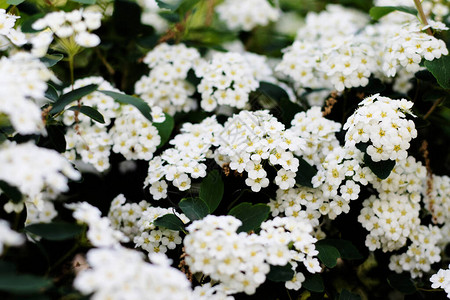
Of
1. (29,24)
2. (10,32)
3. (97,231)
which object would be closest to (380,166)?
(97,231)

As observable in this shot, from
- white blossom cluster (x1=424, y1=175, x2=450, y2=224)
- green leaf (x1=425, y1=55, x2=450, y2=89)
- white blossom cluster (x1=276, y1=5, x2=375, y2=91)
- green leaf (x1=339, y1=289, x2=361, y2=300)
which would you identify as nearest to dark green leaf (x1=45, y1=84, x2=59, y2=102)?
white blossom cluster (x1=276, y1=5, x2=375, y2=91)

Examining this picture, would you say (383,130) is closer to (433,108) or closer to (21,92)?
(433,108)

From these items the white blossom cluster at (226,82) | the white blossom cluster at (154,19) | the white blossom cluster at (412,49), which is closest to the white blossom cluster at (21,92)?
the white blossom cluster at (226,82)

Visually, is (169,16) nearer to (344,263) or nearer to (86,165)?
(86,165)

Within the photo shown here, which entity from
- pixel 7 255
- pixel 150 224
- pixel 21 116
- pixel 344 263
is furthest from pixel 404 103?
pixel 7 255

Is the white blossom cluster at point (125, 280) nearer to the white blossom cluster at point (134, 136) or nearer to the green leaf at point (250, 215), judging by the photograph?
the green leaf at point (250, 215)

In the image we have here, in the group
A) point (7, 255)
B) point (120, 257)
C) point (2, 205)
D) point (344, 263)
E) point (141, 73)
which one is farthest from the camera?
point (141, 73)

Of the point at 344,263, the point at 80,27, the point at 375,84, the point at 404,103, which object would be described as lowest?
the point at 344,263
